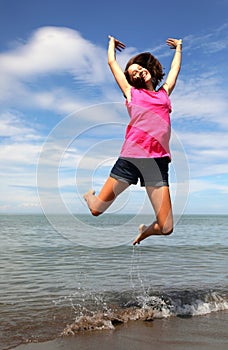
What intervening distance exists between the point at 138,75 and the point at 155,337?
3567mm

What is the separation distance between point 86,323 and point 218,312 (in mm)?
2346

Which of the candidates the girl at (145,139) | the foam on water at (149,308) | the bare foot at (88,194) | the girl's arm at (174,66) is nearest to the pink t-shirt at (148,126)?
the girl at (145,139)

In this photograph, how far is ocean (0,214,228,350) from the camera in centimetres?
600

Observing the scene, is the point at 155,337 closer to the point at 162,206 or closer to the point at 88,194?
the point at 162,206

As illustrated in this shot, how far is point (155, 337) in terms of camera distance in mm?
5379

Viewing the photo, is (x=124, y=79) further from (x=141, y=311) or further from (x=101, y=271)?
(x=101, y=271)

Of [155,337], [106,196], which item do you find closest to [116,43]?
[106,196]

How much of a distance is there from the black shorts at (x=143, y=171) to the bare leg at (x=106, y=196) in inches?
3.3

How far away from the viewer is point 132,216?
6473 millimetres

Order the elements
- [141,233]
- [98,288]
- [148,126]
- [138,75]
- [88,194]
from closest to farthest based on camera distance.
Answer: [148,126] → [138,75] → [88,194] → [141,233] → [98,288]

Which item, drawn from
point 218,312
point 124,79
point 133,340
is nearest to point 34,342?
point 133,340

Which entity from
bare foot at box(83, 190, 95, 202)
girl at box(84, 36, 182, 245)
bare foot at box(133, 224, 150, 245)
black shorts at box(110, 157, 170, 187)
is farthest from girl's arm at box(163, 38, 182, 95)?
bare foot at box(133, 224, 150, 245)

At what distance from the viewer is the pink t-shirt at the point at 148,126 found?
17.3ft

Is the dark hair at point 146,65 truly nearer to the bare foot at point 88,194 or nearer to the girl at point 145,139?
the girl at point 145,139
